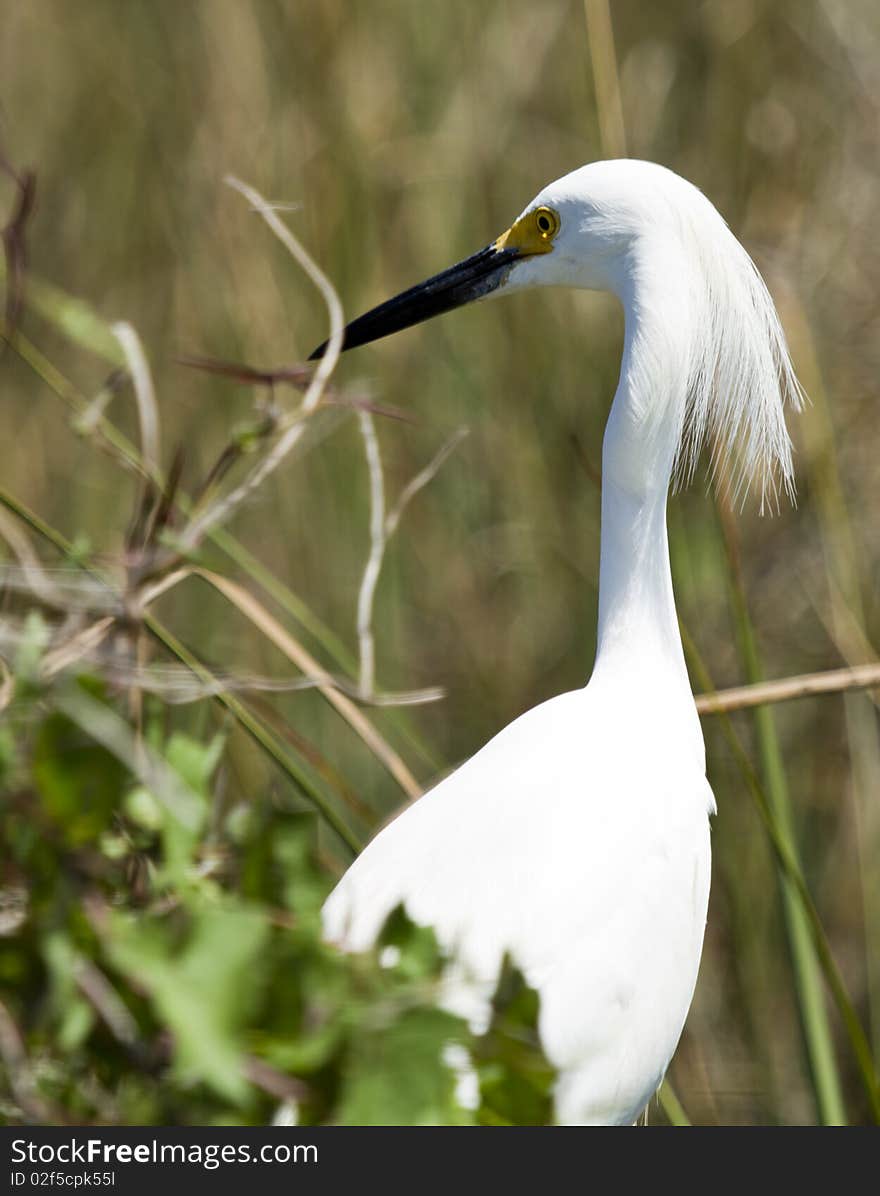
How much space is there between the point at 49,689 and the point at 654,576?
92 centimetres

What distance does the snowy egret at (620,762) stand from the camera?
1186 mm

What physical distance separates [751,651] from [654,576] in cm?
12

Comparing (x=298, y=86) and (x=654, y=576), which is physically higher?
(x=298, y=86)

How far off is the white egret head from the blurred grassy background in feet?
2.42

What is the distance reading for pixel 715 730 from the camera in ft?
7.02

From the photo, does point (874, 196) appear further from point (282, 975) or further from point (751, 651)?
point (282, 975)

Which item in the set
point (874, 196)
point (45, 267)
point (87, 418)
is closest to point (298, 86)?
point (45, 267)

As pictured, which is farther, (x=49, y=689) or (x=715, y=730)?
(x=715, y=730)

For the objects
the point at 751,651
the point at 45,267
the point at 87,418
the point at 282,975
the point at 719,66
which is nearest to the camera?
the point at 282,975

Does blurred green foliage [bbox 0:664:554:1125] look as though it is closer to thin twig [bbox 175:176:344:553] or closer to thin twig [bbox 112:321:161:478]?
thin twig [bbox 175:176:344:553]

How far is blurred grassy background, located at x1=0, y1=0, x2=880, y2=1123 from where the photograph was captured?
7.14ft

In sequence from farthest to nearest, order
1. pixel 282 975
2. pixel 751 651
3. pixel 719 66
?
1. pixel 719 66
2. pixel 751 651
3. pixel 282 975

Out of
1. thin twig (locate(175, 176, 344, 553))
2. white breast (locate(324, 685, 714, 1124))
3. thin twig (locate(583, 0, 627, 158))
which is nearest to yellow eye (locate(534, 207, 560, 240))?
thin twig (locate(583, 0, 627, 158))

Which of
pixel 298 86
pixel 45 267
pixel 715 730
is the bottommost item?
pixel 715 730
